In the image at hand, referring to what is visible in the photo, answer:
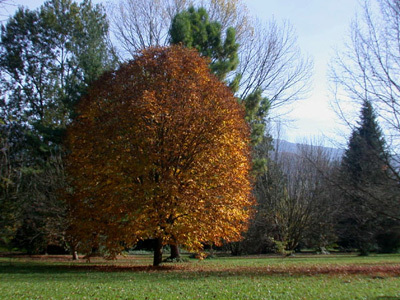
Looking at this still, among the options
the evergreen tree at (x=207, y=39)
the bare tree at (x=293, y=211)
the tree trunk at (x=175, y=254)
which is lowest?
the tree trunk at (x=175, y=254)

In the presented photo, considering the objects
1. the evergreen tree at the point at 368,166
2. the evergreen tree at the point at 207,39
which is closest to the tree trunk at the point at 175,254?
the evergreen tree at the point at 368,166

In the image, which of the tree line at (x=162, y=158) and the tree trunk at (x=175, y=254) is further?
the tree trunk at (x=175, y=254)

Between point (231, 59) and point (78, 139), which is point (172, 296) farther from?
point (231, 59)

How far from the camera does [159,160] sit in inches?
588

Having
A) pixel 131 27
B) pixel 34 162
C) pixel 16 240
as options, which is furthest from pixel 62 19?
pixel 16 240

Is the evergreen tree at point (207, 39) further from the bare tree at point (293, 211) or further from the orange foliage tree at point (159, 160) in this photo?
the bare tree at point (293, 211)

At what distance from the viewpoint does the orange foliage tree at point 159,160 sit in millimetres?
14242

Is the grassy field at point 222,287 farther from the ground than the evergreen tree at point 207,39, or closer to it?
closer to it

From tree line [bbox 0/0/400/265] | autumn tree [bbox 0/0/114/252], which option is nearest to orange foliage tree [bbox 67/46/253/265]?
tree line [bbox 0/0/400/265]

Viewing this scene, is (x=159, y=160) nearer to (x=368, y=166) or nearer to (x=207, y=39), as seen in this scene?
(x=368, y=166)

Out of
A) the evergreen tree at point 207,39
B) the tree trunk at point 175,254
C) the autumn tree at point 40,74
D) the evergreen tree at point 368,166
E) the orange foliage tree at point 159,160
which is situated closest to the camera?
the evergreen tree at point 368,166

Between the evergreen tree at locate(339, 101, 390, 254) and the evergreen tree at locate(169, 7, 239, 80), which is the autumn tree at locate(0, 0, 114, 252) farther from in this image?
the evergreen tree at locate(339, 101, 390, 254)

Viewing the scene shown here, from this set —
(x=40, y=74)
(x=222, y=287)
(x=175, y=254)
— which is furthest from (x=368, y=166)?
(x=40, y=74)

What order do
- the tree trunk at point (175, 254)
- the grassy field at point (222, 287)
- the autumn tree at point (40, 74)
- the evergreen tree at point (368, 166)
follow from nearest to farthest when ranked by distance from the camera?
the grassy field at point (222, 287)
the evergreen tree at point (368, 166)
the tree trunk at point (175, 254)
the autumn tree at point (40, 74)
